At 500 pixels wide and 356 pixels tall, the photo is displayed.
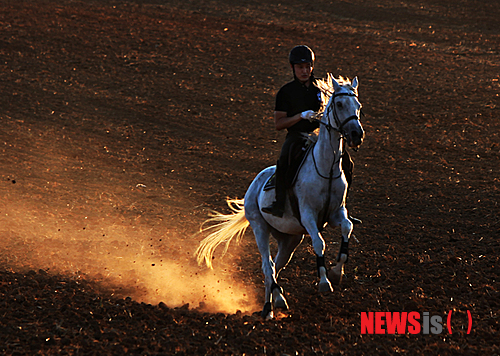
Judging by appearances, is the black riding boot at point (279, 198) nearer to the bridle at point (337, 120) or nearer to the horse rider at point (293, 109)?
the horse rider at point (293, 109)

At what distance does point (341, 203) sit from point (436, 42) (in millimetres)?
25018

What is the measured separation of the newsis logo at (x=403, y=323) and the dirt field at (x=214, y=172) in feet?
0.42

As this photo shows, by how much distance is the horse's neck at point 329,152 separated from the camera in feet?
23.8

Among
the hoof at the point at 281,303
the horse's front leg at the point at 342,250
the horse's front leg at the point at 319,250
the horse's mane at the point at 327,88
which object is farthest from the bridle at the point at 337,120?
the hoof at the point at 281,303

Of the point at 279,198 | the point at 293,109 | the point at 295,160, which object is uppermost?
the point at 293,109

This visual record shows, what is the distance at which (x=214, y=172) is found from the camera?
1622 centimetres

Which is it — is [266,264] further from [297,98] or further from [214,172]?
[214,172]

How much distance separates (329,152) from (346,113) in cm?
70

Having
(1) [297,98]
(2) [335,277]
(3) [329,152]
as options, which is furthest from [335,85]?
(2) [335,277]

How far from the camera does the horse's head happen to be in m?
6.57

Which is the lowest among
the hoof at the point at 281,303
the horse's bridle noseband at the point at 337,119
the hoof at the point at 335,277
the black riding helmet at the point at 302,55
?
the hoof at the point at 281,303

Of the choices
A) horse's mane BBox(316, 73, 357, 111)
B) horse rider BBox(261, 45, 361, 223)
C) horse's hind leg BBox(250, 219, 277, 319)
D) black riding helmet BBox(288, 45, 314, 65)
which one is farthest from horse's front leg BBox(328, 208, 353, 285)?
black riding helmet BBox(288, 45, 314, 65)

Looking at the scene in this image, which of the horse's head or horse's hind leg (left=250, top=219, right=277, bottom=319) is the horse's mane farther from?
horse's hind leg (left=250, top=219, right=277, bottom=319)

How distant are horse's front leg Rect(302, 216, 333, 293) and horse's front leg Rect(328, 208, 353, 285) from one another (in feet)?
0.44
